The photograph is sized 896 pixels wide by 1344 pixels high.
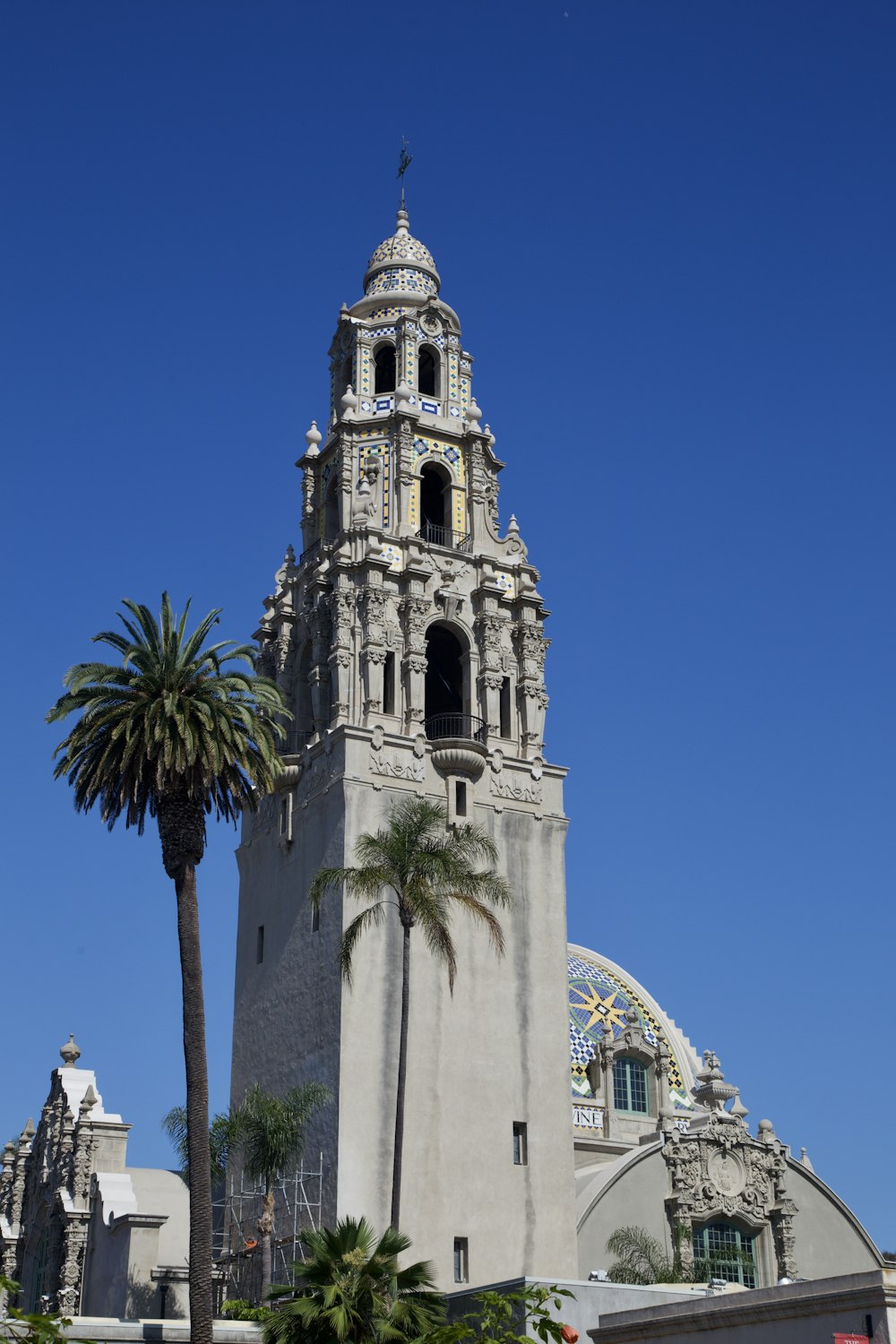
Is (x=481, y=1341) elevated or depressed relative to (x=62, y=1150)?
depressed

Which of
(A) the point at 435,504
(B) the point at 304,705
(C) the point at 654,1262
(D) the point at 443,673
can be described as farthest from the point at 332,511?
(C) the point at 654,1262

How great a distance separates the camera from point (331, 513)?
55688 millimetres

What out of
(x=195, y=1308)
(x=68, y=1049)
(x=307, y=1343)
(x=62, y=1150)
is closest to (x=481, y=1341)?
(x=307, y=1343)

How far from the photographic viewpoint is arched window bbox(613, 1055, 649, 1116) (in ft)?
183

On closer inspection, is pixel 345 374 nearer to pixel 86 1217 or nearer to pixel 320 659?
pixel 320 659

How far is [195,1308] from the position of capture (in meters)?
32.8

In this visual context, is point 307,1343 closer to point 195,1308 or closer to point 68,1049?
point 195,1308

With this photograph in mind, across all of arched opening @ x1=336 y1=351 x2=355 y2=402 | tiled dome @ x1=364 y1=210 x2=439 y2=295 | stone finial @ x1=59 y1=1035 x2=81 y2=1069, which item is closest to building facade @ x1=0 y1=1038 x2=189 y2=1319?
stone finial @ x1=59 y1=1035 x2=81 y2=1069

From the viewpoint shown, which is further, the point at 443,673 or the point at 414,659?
the point at 443,673

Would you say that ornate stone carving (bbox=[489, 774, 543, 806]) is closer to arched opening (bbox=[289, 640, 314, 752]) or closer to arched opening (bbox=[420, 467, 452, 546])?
arched opening (bbox=[289, 640, 314, 752])

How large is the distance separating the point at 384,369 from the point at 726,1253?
95.8 feet

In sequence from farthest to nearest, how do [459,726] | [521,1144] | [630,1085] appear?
[630,1085]
[459,726]
[521,1144]

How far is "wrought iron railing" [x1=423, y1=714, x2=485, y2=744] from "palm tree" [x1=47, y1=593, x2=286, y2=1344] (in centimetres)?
1277

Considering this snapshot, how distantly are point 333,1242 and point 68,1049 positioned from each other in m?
26.3
